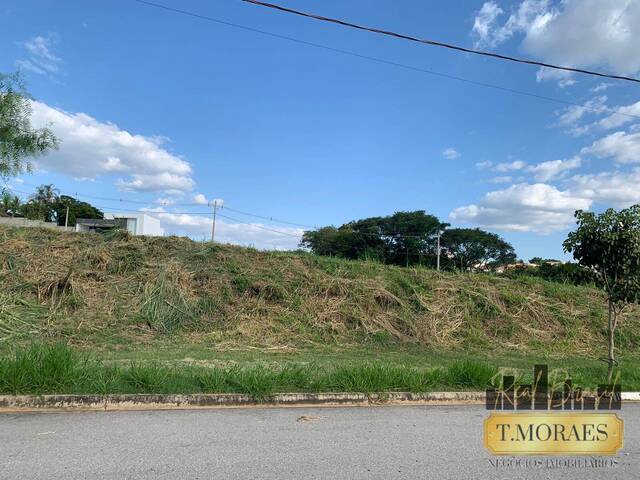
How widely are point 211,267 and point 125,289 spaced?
268 centimetres

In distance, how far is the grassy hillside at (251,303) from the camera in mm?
12383

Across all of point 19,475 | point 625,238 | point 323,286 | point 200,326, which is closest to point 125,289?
point 200,326

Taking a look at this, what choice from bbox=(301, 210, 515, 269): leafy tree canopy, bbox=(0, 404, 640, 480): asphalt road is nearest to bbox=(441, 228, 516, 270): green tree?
bbox=(301, 210, 515, 269): leafy tree canopy

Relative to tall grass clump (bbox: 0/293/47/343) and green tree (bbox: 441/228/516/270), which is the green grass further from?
green tree (bbox: 441/228/516/270)

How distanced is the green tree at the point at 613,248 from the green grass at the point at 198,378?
2.74 meters

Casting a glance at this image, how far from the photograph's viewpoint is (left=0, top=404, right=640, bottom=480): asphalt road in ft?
13.3

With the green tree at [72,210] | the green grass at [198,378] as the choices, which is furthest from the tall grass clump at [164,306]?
the green tree at [72,210]

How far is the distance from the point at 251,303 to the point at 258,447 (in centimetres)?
965

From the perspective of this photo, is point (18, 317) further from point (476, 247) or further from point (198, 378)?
point (476, 247)

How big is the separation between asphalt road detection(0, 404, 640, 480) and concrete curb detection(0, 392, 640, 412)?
19 cm

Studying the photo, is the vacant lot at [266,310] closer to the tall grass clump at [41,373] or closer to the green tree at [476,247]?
the tall grass clump at [41,373]

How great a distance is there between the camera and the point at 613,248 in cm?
820

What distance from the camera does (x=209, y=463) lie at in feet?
13.8

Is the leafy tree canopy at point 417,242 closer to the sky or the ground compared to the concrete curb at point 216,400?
closer to the sky
